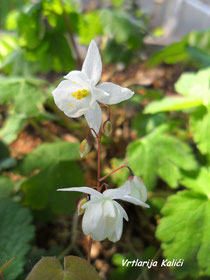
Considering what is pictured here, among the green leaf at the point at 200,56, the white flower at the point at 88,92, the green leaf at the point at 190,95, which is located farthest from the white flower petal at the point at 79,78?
the green leaf at the point at 200,56

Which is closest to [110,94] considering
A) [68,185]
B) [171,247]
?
[171,247]

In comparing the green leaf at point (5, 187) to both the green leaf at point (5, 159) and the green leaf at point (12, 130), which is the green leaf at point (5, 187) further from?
the green leaf at point (12, 130)

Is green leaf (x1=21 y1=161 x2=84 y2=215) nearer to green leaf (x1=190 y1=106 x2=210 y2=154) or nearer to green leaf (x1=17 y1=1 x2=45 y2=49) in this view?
green leaf (x1=190 y1=106 x2=210 y2=154)

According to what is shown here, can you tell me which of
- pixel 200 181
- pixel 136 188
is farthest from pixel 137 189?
pixel 200 181

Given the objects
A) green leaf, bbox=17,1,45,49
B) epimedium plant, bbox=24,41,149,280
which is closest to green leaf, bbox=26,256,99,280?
epimedium plant, bbox=24,41,149,280

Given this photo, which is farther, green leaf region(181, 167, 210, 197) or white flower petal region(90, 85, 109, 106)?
green leaf region(181, 167, 210, 197)

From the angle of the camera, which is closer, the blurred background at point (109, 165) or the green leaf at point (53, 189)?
the blurred background at point (109, 165)
